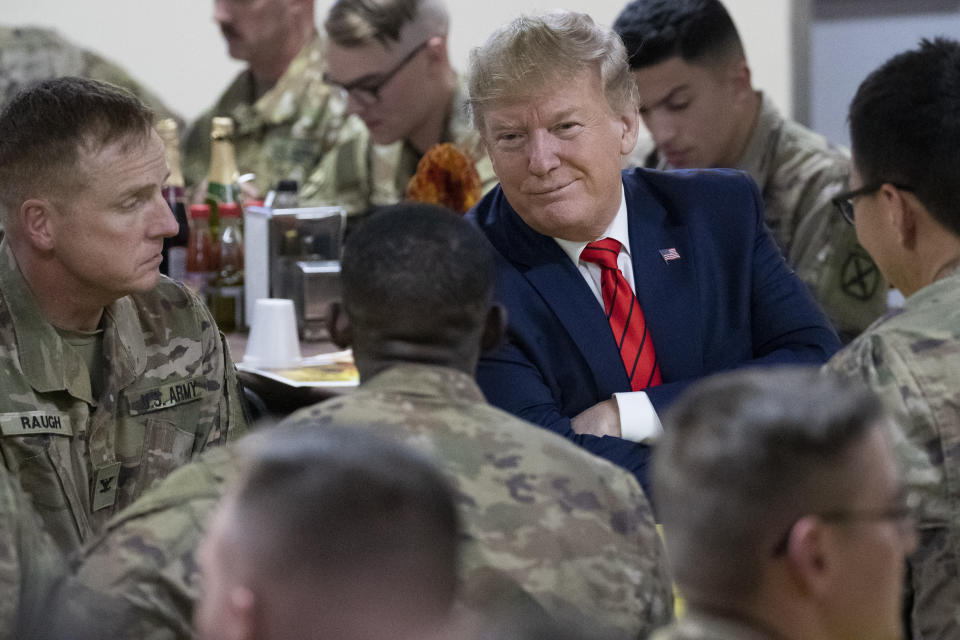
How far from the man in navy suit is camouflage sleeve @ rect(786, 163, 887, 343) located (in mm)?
1034

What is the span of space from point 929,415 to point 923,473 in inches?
2.8

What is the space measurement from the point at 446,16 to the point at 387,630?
324 cm

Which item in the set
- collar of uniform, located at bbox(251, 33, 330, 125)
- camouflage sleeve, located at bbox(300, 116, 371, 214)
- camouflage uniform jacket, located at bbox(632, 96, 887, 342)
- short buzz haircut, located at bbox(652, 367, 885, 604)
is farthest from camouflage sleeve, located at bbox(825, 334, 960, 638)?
collar of uniform, located at bbox(251, 33, 330, 125)

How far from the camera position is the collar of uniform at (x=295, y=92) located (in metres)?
4.20

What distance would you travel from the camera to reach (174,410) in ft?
6.77

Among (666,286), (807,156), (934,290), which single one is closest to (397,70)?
(807,156)

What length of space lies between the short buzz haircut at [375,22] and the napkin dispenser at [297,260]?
792 mm

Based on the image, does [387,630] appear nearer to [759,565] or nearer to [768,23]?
[759,565]

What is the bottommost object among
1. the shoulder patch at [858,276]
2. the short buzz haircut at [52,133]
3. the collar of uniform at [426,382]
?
the shoulder patch at [858,276]

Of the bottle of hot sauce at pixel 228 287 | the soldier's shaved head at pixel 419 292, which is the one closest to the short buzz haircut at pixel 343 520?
the soldier's shaved head at pixel 419 292

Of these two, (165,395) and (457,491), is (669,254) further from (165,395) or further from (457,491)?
(457,491)

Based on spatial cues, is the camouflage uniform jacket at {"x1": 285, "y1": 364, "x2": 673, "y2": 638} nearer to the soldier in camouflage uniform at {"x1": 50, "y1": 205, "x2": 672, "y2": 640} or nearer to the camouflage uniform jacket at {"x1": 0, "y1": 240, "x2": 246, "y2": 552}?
the soldier in camouflage uniform at {"x1": 50, "y1": 205, "x2": 672, "y2": 640}

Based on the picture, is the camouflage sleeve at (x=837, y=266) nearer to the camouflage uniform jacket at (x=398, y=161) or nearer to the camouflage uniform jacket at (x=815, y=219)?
the camouflage uniform jacket at (x=815, y=219)

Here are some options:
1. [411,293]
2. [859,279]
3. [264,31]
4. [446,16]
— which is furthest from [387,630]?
[264,31]
